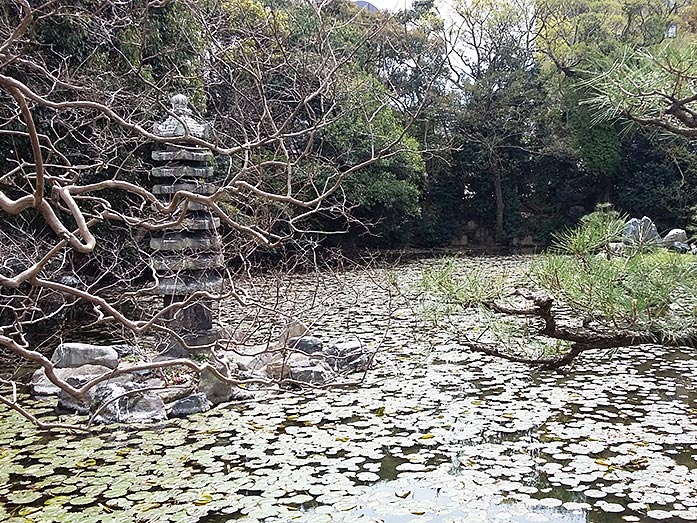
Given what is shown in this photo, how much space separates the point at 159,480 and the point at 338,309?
4.08 meters

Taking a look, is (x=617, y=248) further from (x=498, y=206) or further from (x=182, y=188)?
(x=498, y=206)

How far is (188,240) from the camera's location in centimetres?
457

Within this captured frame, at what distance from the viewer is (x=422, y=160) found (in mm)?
11508

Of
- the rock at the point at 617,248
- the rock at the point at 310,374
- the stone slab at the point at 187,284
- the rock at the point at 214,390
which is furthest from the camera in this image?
the stone slab at the point at 187,284

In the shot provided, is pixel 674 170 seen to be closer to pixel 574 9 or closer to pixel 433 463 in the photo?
pixel 574 9

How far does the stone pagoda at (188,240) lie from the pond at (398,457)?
0.91 meters

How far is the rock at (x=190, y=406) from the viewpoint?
3779 millimetres

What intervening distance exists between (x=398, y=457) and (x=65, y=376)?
227cm

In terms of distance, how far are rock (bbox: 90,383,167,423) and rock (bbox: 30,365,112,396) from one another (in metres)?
0.35

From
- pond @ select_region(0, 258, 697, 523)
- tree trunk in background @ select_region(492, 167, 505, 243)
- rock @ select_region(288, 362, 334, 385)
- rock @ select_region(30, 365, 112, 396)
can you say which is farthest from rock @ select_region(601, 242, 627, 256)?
tree trunk in background @ select_region(492, 167, 505, 243)

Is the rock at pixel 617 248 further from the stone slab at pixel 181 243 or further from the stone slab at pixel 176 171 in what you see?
the stone slab at pixel 176 171

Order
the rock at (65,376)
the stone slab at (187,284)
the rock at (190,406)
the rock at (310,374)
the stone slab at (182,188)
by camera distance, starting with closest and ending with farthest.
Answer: the rock at (190,406) < the rock at (65,376) < the rock at (310,374) < the stone slab at (187,284) < the stone slab at (182,188)

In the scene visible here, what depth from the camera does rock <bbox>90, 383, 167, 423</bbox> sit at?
3674 millimetres

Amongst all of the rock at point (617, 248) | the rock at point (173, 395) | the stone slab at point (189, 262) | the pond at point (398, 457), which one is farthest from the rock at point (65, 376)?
the rock at point (617, 248)
